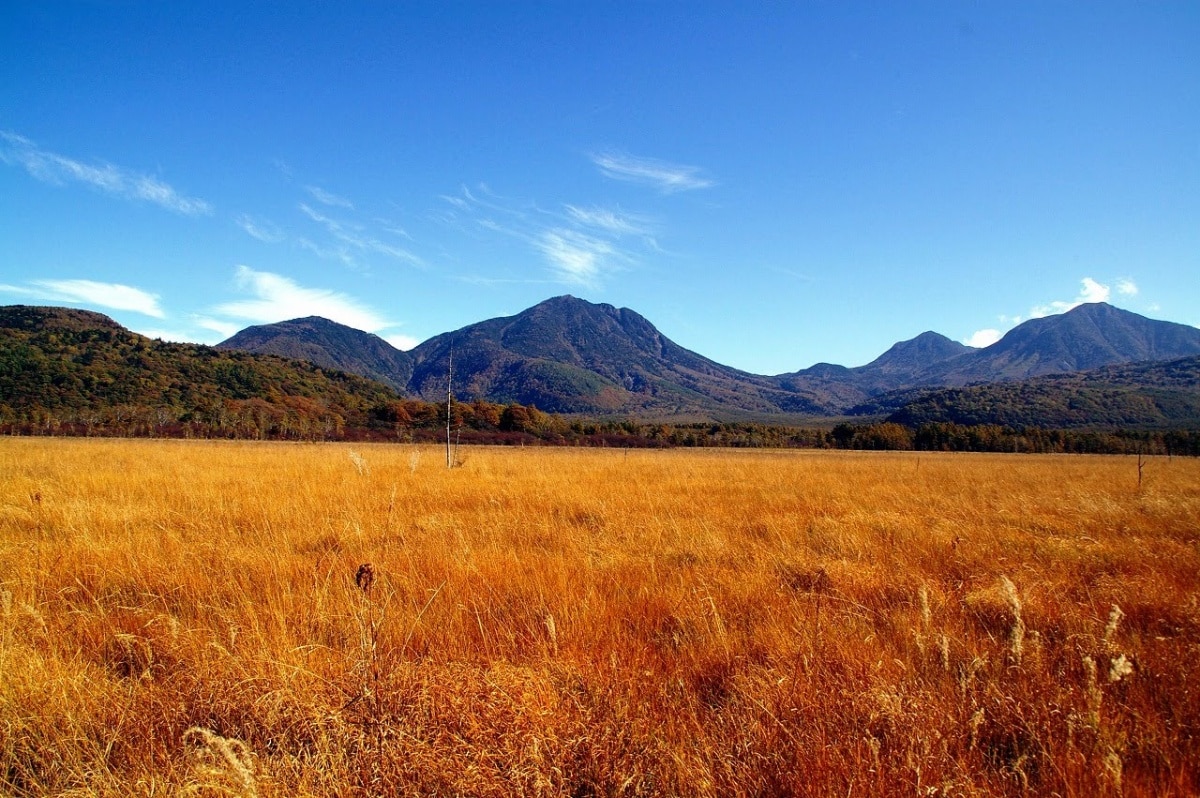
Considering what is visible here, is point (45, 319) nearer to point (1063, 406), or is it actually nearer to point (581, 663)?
point (581, 663)

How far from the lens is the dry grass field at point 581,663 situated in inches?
73.0

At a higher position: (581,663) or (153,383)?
(153,383)

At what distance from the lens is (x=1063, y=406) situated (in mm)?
155750

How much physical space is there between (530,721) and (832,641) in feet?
5.79

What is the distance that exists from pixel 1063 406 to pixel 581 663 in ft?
670

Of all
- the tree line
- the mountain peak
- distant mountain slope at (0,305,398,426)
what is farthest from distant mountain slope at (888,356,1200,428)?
the mountain peak

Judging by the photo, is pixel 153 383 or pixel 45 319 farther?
pixel 45 319

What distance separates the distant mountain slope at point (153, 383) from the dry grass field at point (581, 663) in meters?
71.6

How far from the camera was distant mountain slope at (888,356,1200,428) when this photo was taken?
14700 cm

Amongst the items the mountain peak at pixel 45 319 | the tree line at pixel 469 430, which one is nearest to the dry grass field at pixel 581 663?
the tree line at pixel 469 430

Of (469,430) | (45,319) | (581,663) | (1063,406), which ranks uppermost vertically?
(45,319)

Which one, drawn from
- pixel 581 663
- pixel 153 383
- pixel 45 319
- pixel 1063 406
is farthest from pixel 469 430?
pixel 1063 406

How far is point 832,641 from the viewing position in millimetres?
2953

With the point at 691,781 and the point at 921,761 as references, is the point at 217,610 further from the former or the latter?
the point at 921,761
